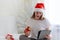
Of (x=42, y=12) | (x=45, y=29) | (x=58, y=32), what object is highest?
(x=42, y=12)

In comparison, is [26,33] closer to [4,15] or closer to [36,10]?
[36,10]

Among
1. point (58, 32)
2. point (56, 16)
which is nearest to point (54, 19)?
point (56, 16)

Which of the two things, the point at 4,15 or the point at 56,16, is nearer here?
the point at 56,16

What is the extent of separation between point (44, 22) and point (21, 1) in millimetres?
567

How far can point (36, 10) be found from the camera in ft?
4.48

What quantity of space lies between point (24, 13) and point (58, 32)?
47cm

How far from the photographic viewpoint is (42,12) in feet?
4.50

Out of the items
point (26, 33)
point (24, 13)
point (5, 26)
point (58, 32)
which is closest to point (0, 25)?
point (5, 26)

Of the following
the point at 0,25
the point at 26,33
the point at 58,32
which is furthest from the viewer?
the point at 0,25

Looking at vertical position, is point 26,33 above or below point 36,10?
below

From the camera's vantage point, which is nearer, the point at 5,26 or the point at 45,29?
the point at 45,29

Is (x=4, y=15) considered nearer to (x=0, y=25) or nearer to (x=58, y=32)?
(x=0, y=25)

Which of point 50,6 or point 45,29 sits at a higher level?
point 50,6

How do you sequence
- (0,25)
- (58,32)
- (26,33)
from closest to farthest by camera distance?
(26,33) → (58,32) → (0,25)
